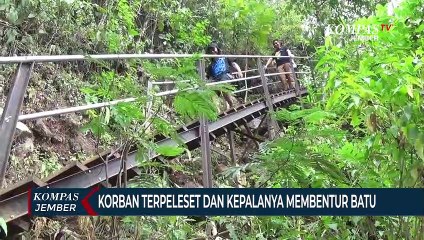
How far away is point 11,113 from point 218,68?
17.6 feet

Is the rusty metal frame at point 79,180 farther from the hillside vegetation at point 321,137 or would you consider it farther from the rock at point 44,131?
the rock at point 44,131

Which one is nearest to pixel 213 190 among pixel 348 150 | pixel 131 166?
pixel 348 150

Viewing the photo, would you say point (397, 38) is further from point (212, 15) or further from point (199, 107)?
point (212, 15)

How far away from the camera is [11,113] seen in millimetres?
1975

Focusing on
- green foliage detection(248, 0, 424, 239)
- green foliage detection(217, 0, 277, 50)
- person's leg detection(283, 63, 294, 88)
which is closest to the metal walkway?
green foliage detection(248, 0, 424, 239)

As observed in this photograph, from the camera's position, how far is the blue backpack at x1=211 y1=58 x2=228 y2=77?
283 inches

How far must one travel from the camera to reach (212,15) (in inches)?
426

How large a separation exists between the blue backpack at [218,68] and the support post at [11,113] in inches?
204

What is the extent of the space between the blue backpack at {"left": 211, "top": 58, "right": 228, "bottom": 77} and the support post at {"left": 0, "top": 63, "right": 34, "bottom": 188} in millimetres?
5193

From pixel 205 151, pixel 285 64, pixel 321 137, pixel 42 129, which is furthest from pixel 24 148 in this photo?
pixel 285 64

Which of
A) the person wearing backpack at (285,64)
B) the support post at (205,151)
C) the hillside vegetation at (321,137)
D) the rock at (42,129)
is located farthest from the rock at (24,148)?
the person wearing backpack at (285,64)

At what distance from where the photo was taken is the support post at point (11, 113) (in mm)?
1885

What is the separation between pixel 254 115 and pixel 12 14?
11.0 feet

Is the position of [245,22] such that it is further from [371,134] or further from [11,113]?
[11,113]
